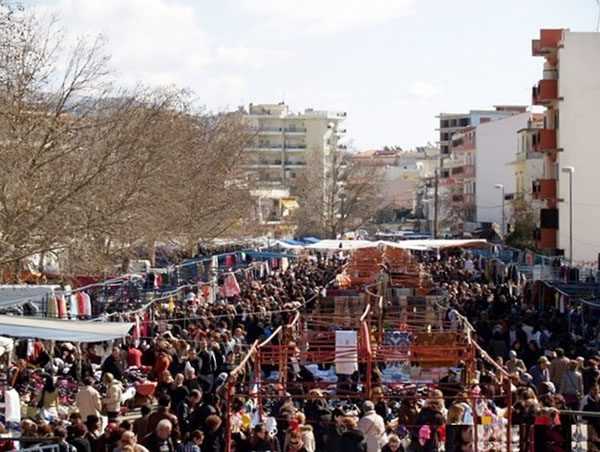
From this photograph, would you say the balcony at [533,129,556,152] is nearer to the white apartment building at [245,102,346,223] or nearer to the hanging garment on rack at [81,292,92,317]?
the hanging garment on rack at [81,292,92,317]

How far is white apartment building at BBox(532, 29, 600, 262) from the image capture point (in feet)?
201

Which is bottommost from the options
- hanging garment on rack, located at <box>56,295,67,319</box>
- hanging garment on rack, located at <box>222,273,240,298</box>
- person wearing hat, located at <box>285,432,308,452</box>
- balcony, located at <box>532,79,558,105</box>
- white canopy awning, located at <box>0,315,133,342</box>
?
hanging garment on rack, located at <box>222,273,240,298</box>

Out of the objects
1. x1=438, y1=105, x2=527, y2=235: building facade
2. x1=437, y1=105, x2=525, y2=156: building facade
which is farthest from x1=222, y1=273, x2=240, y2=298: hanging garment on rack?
x1=437, y1=105, x2=525, y2=156: building facade

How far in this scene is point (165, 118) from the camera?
5762 centimetres

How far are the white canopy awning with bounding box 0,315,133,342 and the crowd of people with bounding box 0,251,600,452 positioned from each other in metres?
1.05

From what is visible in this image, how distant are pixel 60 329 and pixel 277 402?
307 cm

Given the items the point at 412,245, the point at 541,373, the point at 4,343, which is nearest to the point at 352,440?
the point at 541,373

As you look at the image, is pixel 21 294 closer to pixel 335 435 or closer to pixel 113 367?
pixel 113 367

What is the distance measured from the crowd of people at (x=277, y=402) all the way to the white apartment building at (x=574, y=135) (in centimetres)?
3171

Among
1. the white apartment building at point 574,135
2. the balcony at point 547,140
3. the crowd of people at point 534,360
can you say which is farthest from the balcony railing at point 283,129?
the crowd of people at point 534,360

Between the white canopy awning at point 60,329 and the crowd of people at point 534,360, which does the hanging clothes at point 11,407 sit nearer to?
the white canopy awning at point 60,329

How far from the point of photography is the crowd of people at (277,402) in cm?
1427

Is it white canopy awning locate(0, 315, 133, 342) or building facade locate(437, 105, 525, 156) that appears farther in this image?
building facade locate(437, 105, 525, 156)

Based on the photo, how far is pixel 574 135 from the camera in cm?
6197
